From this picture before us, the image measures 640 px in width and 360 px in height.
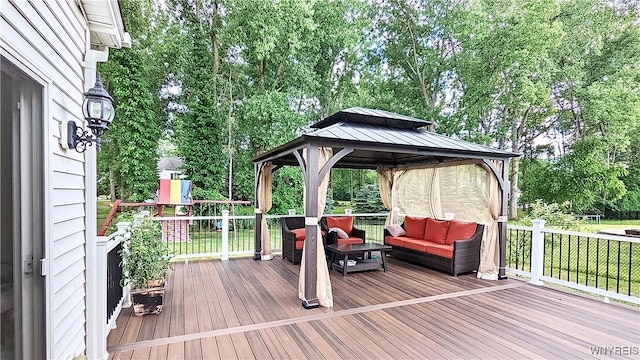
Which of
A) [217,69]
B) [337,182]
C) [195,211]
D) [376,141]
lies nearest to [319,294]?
[376,141]

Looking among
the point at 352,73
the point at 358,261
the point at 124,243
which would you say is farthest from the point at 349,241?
the point at 352,73

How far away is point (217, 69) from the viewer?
11680 millimetres

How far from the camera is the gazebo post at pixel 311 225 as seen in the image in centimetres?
414

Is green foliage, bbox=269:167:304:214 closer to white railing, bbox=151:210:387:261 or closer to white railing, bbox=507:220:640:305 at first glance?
white railing, bbox=151:210:387:261

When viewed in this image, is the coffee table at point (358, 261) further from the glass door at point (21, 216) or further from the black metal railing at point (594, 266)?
the glass door at point (21, 216)

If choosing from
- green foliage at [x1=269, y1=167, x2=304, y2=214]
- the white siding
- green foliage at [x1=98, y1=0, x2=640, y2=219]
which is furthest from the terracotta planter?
green foliage at [x1=269, y1=167, x2=304, y2=214]

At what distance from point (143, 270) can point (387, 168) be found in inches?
238

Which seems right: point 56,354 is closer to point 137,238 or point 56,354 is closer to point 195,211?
point 137,238

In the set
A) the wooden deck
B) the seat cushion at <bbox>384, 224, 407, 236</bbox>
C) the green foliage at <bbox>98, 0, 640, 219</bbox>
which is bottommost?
the wooden deck

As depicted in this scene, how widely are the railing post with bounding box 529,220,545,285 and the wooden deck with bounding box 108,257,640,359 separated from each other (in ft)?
0.85

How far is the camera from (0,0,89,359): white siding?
1629mm

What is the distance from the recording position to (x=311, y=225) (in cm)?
422

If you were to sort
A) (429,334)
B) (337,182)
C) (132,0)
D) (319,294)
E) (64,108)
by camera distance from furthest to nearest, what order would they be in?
(337,182) → (132,0) → (319,294) → (429,334) → (64,108)

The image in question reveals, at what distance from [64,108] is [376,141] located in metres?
3.60
